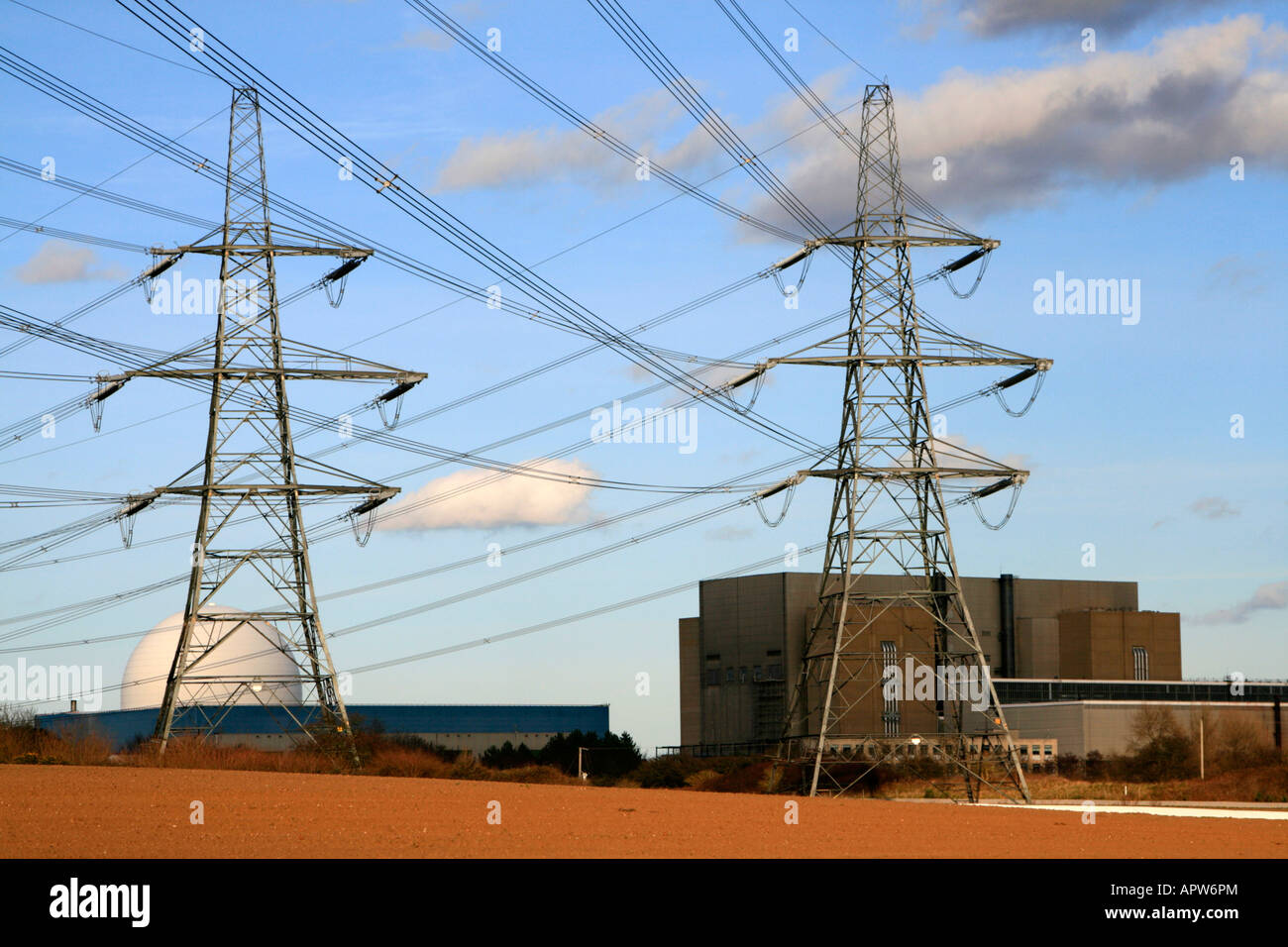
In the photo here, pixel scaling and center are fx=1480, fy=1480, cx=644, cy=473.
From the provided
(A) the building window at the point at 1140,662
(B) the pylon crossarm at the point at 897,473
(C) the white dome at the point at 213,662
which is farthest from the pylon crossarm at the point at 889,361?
(A) the building window at the point at 1140,662

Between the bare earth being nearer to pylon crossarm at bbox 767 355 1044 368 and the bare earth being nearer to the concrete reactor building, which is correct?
pylon crossarm at bbox 767 355 1044 368

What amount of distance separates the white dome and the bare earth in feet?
94.5

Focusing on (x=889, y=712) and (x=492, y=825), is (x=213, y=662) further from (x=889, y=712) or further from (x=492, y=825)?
(x=492, y=825)

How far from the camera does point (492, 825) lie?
26250 mm

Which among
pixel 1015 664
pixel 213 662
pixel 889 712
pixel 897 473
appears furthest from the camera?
pixel 1015 664

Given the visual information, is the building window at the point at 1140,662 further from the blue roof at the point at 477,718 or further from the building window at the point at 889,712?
the blue roof at the point at 477,718

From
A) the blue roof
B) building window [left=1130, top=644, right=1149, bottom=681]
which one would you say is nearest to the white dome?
the blue roof

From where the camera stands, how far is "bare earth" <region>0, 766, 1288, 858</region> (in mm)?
21938

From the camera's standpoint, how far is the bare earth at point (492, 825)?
21.9 m

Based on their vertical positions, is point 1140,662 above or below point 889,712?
above

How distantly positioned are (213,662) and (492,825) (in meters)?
42.2

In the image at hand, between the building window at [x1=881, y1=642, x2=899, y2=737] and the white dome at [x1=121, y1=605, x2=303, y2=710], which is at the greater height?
the white dome at [x1=121, y1=605, x2=303, y2=710]

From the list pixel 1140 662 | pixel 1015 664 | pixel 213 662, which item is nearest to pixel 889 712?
pixel 1015 664
